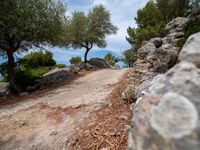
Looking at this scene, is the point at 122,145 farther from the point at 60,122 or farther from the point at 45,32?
the point at 45,32

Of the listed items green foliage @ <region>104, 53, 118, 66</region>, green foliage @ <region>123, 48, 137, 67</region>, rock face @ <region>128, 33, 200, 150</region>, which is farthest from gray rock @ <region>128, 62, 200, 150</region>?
green foliage @ <region>104, 53, 118, 66</region>

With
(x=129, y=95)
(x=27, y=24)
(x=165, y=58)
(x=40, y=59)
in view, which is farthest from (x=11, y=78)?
(x=40, y=59)

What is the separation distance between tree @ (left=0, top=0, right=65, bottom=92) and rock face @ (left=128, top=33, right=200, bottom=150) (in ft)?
47.3

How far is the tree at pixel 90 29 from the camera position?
1531 inches

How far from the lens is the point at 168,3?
38.6m

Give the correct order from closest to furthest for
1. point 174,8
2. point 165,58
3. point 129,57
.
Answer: point 165,58 → point 174,8 → point 129,57

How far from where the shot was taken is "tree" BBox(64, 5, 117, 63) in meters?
38.9

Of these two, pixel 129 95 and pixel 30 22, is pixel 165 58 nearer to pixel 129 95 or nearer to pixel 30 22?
pixel 129 95

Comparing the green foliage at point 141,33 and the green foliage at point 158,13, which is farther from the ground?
the green foliage at point 158,13

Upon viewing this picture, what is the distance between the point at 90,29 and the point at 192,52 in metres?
36.9

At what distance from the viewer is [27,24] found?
1689 centimetres

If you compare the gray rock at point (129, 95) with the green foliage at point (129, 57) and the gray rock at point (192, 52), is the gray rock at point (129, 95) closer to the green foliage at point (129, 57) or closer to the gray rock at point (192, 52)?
the gray rock at point (192, 52)

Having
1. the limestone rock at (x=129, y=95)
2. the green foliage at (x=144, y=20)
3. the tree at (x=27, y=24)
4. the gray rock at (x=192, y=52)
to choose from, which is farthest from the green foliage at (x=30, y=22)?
the green foliage at (x=144, y=20)

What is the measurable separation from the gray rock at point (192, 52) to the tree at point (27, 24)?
561 inches
